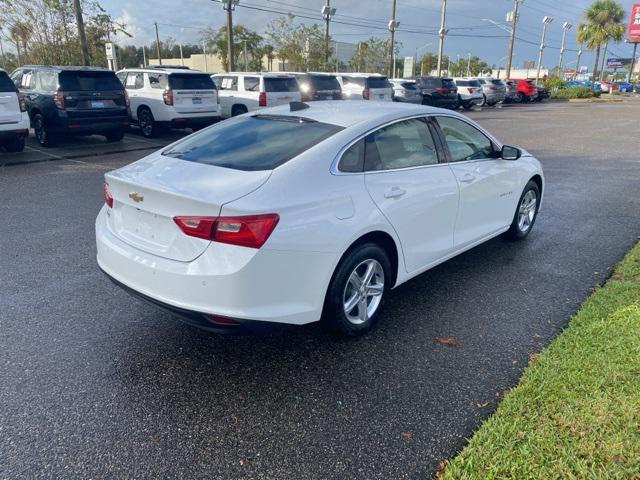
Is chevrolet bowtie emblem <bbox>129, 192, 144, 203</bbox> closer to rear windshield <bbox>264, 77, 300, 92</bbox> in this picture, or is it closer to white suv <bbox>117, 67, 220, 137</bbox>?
white suv <bbox>117, 67, 220, 137</bbox>

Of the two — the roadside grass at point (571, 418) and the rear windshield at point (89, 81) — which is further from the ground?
the rear windshield at point (89, 81)

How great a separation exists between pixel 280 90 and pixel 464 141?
38.7ft

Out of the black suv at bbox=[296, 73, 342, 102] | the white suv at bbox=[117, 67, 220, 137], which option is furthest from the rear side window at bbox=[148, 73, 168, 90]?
the black suv at bbox=[296, 73, 342, 102]

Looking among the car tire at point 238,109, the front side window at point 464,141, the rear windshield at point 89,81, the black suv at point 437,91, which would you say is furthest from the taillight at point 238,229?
the black suv at point 437,91

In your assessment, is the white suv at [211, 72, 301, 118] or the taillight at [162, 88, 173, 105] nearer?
the taillight at [162, 88, 173, 105]

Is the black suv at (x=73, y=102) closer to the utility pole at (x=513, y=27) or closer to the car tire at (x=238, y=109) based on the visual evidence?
the car tire at (x=238, y=109)

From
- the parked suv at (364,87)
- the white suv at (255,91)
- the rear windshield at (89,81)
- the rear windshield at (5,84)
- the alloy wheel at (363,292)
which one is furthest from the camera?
the parked suv at (364,87)

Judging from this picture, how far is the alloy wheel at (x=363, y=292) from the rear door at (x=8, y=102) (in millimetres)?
9376

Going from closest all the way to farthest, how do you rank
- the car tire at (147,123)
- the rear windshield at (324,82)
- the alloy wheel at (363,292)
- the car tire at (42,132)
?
the alloy wheel at (363,292) < the car tire at (42,132) < the car tire at (147,123) < the rear windshield at (324,82)

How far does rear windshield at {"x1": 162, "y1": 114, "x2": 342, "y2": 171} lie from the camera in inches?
134

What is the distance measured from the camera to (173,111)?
13586mm

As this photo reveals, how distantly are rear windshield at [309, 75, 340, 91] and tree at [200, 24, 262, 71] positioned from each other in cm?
3665

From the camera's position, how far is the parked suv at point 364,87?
803 inches

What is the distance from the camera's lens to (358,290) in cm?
360
